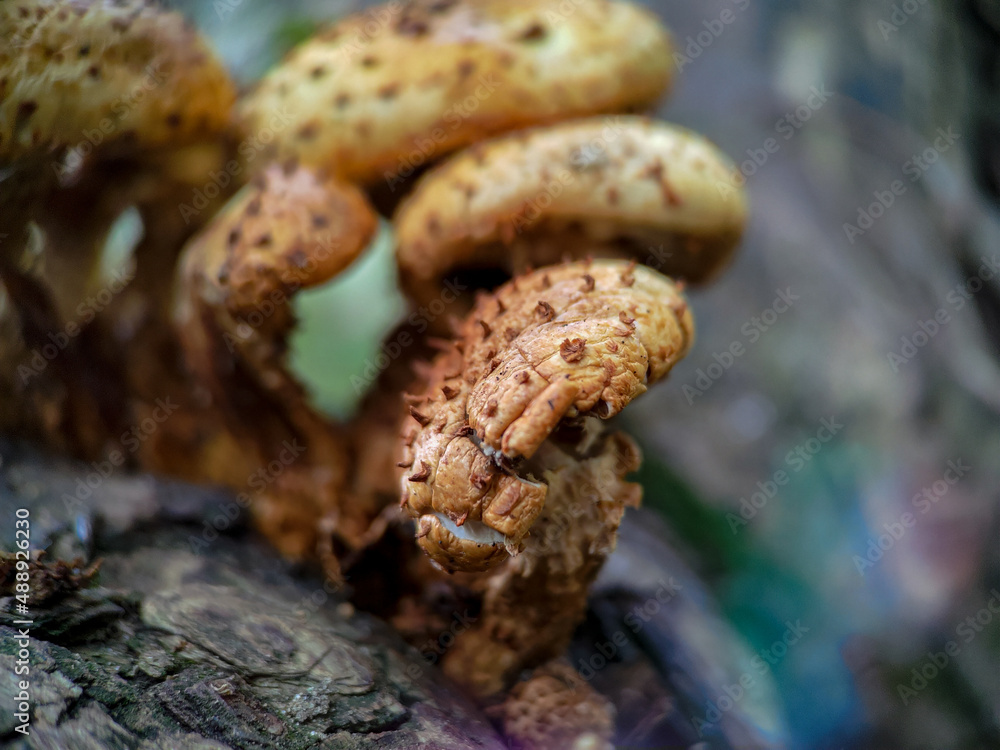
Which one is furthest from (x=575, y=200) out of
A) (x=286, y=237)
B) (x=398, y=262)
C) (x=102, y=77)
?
(x=102, y=77)

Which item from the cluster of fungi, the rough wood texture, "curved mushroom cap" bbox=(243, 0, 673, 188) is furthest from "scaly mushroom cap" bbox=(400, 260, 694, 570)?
"curved mushroom cap" bbox=(243, 0, 673, 188)

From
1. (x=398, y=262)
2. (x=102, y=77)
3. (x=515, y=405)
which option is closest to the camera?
(x=515, y=405)

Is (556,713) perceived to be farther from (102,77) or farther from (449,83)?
(102,77)

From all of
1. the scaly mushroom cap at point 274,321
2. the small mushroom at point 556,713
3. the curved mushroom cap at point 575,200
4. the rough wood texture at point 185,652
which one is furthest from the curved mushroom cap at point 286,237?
the small mushroom at point 556,713

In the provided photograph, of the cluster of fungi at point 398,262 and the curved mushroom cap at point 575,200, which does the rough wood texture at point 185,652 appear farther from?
the curved mushroom cap at point 575,200

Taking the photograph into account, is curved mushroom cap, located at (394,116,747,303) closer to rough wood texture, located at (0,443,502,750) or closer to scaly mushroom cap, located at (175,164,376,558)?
scaly mushroom cap, located at (175,164,376,558)

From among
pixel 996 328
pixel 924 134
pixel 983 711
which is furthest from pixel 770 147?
pixel 983 711

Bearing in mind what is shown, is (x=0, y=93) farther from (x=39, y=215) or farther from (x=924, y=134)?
(x=924, y=134)
